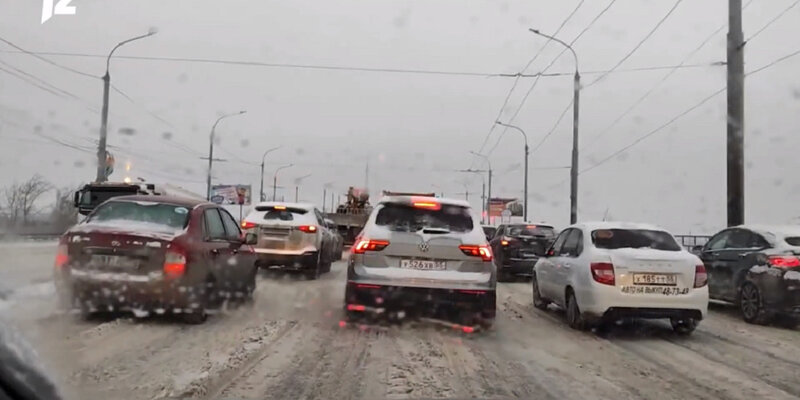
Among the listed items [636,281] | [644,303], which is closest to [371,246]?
[636,281]

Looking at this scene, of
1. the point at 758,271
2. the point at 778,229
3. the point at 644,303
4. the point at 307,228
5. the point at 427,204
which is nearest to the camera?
the point at 644,303

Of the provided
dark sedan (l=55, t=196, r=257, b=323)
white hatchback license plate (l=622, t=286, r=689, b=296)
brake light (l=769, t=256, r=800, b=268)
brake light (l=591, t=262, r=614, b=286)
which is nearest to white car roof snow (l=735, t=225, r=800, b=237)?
brake light (l=769, t=256, r=800, b=268)

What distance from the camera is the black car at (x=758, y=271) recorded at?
885 cm

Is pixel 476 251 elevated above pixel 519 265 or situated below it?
above

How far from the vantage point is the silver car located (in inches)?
298

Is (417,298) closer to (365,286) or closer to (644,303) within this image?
(365,286)

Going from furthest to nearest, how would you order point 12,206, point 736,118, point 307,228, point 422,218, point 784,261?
point 736,118, point 307,228, point 784,261, point 422,218, point 12,206

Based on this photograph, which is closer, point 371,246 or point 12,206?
point 12,206

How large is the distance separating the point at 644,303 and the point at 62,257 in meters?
6.42

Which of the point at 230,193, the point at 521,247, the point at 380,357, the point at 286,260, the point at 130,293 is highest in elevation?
the point at 230,193

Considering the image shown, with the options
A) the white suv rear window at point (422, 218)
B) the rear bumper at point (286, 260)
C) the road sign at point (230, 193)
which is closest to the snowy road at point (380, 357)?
the white suv rear window at point (422, 218)

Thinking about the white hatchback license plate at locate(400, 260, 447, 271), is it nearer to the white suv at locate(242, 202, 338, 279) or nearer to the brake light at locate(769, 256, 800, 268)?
the brake light at locate(769, 256, 800, 268)

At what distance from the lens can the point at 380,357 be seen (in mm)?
6289

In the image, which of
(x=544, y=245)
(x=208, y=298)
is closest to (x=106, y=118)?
(x=544, y=245)
